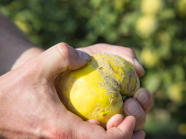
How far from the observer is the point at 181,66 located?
8.64 ft

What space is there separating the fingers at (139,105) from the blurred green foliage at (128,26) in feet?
4.09

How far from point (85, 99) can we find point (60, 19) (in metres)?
2.00

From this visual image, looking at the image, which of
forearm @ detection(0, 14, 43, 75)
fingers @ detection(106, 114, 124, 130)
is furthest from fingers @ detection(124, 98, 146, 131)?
forearm @ detection(0, 14, 43, 75)

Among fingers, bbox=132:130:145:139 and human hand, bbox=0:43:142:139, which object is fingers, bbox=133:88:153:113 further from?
human hand, bbox=0:43:142:139

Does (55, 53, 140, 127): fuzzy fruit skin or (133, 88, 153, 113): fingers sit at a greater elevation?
(55, 53, 140, 127): fuzzy fruit skin

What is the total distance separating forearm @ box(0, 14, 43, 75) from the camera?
1678 millimetres

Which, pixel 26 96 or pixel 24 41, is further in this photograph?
pixel 24 41

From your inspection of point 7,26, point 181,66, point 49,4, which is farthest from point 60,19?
point 181,66

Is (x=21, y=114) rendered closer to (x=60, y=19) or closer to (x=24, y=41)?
(x=24, y=41)

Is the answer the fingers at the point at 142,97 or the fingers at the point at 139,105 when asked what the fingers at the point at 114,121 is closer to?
the fingers at the point at 139,105

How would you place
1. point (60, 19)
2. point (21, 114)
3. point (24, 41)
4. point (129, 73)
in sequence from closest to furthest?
point (21, 114) → point (129, 73) → point (24, 41) → point (60, 19)

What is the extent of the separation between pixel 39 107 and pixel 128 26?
1.92 meters

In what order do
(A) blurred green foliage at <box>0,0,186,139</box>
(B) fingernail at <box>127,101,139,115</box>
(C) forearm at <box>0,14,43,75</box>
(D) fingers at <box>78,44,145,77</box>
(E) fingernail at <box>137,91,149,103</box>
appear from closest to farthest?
(B) fingernail at <box>127,101,139,115</box> < (E) fingernail at <box>137,91,149,103</box> < (D) fingers at <box>78,44,145,77</box> < (C) forearm at <box>0,14,43,75</box> < (A) blurred green foliage at <box>0,0,186,139</box>

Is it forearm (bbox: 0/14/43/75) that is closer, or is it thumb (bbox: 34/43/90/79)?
thumb (bbox: 34/43/90/79)
